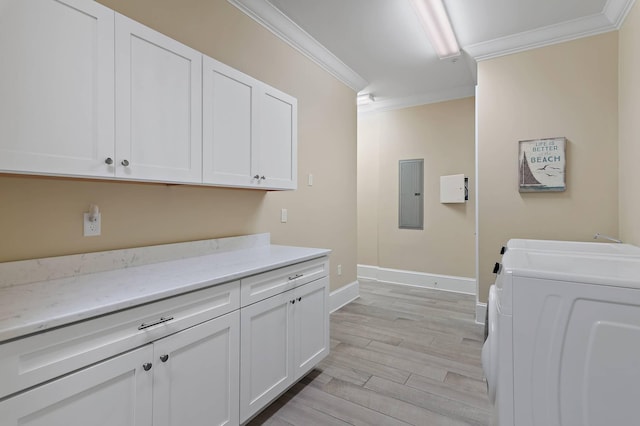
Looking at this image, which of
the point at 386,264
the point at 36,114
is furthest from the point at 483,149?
Answer: the point at 36,114

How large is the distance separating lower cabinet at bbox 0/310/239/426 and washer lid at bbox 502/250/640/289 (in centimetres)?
130

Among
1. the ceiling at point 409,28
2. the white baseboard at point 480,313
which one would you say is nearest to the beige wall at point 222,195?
the ceiling at point 409,28

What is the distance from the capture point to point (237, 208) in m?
2.51

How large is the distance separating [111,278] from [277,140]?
143 centimetres

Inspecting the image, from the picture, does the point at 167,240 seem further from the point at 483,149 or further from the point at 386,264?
the point at 386,264

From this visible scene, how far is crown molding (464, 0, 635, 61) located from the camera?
2662 millimetres

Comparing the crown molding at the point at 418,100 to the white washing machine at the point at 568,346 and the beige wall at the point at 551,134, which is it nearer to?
the beige wall at the point at 551,134

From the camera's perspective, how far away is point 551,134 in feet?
10.0

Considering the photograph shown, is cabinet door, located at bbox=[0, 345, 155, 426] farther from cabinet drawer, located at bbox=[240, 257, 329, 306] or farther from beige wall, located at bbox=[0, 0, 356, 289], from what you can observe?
beige wall, located at bbox=[0, 0, 356, 289]

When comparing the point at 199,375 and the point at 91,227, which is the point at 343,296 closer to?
the point at 199,375

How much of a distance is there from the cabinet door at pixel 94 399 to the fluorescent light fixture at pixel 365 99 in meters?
4.45

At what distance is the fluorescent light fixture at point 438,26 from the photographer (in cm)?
264

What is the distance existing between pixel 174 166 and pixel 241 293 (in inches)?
Answer: 30.6

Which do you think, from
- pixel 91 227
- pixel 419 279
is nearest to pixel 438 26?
pixel 91 227
